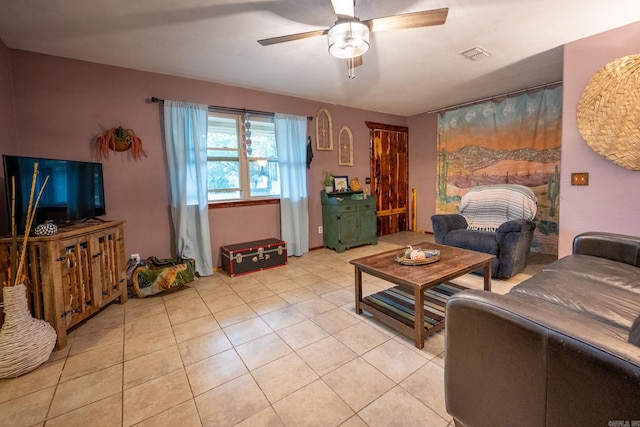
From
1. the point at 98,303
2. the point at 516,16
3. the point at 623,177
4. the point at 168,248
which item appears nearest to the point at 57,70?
the point at 168,248

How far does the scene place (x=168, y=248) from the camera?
3301 millimetres

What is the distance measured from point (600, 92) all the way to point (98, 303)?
471cm

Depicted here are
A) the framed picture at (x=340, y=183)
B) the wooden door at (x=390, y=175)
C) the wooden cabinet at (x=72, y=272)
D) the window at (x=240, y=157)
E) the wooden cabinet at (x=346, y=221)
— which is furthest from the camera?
the wooden door at (x=390, y=175)

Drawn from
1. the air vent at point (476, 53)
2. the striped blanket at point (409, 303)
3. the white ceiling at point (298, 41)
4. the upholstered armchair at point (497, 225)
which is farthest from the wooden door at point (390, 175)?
the striped blanket at point (409, 303)

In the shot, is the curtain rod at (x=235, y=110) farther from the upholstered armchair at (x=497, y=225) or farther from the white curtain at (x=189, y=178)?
the upholstered armchair at (x=497, y=225)

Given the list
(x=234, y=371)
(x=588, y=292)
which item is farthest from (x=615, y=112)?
(x=234, y=371)

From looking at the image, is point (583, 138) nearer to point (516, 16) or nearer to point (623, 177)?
point (623, 177)

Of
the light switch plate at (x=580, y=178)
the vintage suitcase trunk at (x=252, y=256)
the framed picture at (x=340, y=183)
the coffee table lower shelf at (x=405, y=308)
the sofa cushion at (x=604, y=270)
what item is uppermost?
the framed picture at (x=340, y=183)

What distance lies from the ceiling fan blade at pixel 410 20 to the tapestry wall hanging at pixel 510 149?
124 inches

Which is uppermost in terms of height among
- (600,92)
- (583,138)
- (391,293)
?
(600,92)

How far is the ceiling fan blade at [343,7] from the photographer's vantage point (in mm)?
1668

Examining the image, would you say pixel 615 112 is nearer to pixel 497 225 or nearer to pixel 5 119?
pixel 497 225

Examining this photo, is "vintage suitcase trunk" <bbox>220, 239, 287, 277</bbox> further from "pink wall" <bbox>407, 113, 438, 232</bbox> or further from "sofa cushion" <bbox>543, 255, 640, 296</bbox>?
"pink wall" <bbox>407, 113, 438, 232</bbox>

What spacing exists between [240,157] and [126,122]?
1301 millimetres
